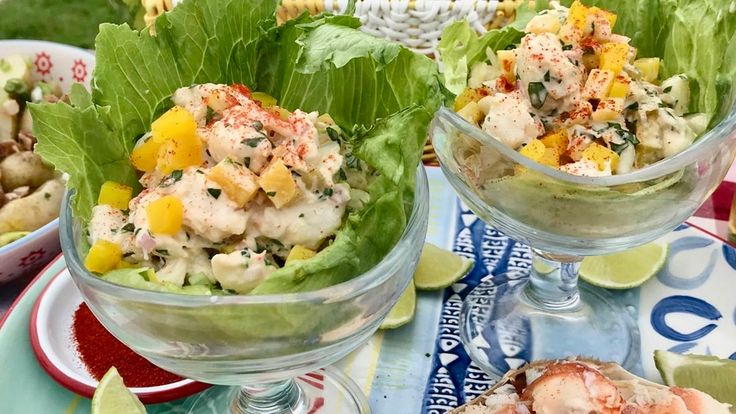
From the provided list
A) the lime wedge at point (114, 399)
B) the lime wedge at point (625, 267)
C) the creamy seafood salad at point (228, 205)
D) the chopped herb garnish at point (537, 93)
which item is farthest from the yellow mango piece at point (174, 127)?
the lime wedge at point (625, 267)

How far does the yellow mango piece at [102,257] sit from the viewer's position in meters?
1.14

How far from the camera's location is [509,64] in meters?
1.58

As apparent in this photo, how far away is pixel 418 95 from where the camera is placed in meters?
1.25

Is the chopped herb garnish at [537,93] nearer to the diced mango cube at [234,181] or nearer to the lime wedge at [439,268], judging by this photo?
the lime wedge at [439,268]

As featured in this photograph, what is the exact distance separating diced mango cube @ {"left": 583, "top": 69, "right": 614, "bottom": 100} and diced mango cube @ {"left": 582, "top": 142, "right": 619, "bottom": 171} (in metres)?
0.12

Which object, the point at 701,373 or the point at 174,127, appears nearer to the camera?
the point at 174,127

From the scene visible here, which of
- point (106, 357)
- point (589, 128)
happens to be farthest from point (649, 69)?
point (106, 357)

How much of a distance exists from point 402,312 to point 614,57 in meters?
0.69

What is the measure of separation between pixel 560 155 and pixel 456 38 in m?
0.42

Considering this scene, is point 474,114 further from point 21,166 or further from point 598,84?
point 21,166

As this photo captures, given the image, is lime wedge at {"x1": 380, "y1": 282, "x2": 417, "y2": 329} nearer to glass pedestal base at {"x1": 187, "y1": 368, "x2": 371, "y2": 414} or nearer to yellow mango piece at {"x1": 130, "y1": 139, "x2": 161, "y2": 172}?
glass pedestal base at {"x1": 187, "y1": 368, "x2": 371, "y2": 414}

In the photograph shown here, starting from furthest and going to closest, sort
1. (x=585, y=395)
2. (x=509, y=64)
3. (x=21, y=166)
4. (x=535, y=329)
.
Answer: (x=21, y=166), (x=535, y=329), (x=509, y=64), (x=585, y=395)

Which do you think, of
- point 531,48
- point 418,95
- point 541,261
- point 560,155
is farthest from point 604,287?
point 418,95

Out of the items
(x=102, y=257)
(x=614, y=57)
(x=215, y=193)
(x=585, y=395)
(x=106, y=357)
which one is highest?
(x=614, y=57)
